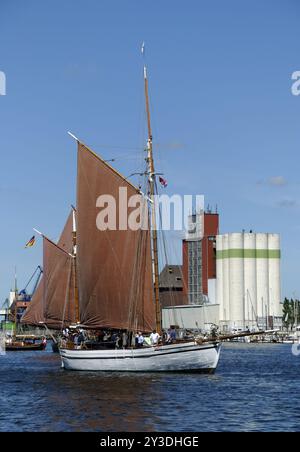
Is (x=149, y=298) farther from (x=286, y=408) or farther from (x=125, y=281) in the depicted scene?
(x=286, y=408)

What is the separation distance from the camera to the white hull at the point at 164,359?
226 feet

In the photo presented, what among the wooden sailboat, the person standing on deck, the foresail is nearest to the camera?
the person standing on deck

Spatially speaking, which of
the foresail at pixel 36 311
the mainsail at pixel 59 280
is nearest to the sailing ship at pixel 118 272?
the mainsail at pixel 59 280

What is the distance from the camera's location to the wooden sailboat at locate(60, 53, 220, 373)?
72.3 meters

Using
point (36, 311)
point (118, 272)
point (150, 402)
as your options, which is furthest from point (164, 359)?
point (36, 311)

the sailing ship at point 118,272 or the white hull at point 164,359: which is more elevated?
the sailing ship at point 118,272

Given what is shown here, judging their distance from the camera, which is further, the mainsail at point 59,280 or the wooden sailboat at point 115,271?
the mainsail at point 59,280

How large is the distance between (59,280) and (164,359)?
40131 millimetres

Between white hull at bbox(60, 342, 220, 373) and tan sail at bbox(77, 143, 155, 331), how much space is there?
2.33 m

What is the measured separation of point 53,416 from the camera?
44.8m

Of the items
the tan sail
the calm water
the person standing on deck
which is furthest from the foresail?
the person standing on deck

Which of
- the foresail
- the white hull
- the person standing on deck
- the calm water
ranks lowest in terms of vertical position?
the calm water

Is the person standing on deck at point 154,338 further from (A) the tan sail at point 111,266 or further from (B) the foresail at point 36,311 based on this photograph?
(B) the foresail at point 36,311

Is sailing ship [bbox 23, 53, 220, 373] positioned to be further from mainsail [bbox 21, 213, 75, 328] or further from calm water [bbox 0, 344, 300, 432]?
mainsail [bbox 21, 213, 75, 328]
